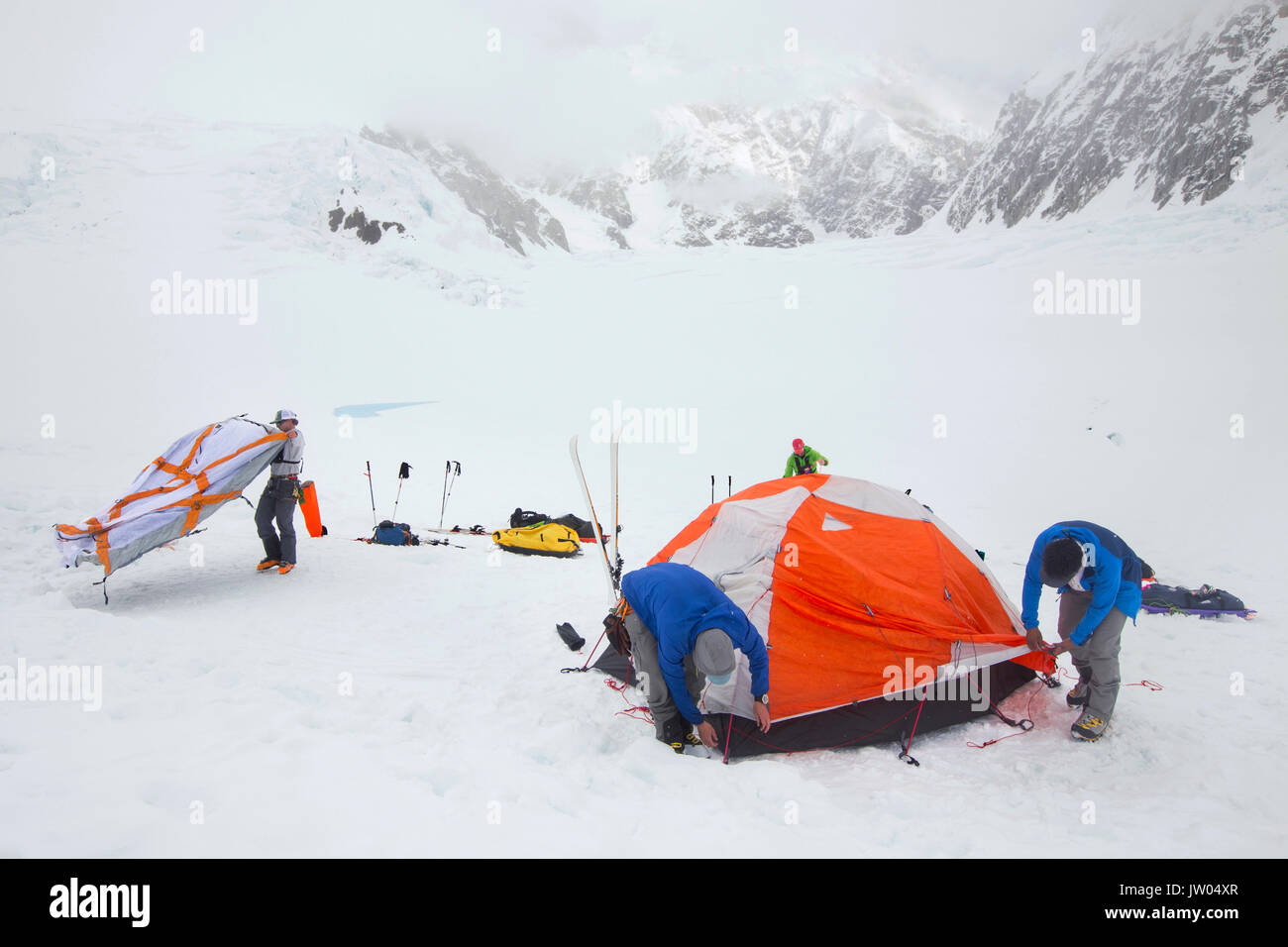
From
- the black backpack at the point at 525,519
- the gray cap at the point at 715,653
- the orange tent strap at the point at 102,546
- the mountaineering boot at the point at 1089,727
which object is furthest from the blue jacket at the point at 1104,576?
the orange tent strap at the point at 102,546

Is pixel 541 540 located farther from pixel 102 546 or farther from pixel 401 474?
pixel 102 546

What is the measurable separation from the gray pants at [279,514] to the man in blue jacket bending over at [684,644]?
4609mm

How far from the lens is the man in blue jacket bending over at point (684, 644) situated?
12.4ft

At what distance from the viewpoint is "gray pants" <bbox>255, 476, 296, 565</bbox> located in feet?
22.5

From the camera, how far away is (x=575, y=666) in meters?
5.21

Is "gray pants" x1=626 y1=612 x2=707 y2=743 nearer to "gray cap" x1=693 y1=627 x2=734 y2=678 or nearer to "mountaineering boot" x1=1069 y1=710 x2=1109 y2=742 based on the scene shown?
"gray cap" x1=693 y1=627 x2=734 y2=678

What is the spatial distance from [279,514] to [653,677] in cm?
496

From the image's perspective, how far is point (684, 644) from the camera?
3.84m

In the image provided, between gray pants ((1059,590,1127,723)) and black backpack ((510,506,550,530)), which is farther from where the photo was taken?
black backpack ((510,506,550,530))

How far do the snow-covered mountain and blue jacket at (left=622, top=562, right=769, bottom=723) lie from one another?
4402 cm

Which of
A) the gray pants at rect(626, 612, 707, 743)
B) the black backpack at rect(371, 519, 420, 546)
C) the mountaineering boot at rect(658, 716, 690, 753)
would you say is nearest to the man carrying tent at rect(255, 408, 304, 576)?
the black backpack at rect(371, 519, 420, 546)

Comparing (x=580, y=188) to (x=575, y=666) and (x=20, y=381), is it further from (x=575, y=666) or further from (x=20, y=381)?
(x=575, y=666)


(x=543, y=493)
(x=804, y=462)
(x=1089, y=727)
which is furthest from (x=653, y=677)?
(x=543, y=493)

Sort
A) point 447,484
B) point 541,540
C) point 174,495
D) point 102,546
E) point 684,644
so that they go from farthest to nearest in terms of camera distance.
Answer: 1. point 447,484
2. point 541,540
3. point 174,495
4. point 102,546
5. point 684,644
